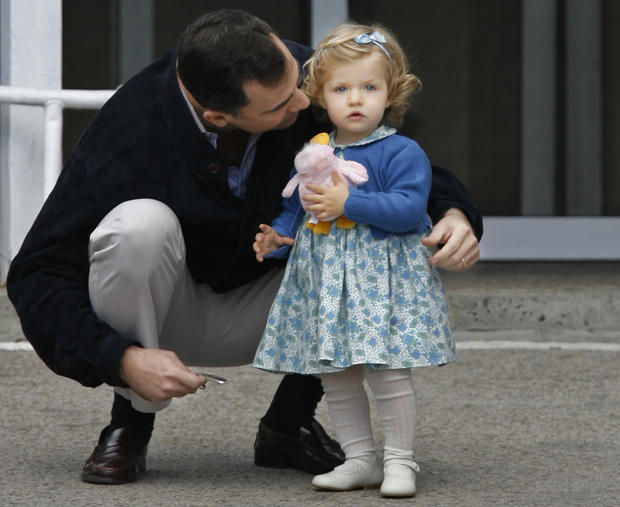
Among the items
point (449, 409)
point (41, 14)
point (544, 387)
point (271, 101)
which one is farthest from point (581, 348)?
point (41, 14)

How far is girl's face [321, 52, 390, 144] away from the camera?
2.62 metres

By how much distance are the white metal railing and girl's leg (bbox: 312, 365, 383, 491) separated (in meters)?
2.41

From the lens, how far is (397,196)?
8.35ft

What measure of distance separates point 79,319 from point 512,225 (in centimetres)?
364

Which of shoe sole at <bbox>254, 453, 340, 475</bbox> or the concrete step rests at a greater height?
the concrete step

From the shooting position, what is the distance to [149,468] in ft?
9.48

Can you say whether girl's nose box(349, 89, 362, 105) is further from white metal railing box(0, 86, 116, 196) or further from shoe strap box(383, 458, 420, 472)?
white metal railing box(0, 86, 116, 196)

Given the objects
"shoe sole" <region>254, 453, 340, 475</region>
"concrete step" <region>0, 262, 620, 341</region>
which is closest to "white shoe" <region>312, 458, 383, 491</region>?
"shoe sole" <region>254, 453, 340, 475</region>

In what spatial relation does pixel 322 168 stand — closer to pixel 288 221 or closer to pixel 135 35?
pixel 288 221

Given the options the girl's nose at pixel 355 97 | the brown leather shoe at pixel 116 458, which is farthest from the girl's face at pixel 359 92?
the brown leather shoe at pixel 116 458

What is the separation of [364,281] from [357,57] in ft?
1.46

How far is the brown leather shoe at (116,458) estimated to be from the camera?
2.72 metres

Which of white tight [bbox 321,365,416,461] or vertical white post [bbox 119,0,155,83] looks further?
vertical white post [bbox 119,0,155,83]

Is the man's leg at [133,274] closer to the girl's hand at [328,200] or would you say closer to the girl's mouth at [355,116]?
the girl's hand at [328,200]
